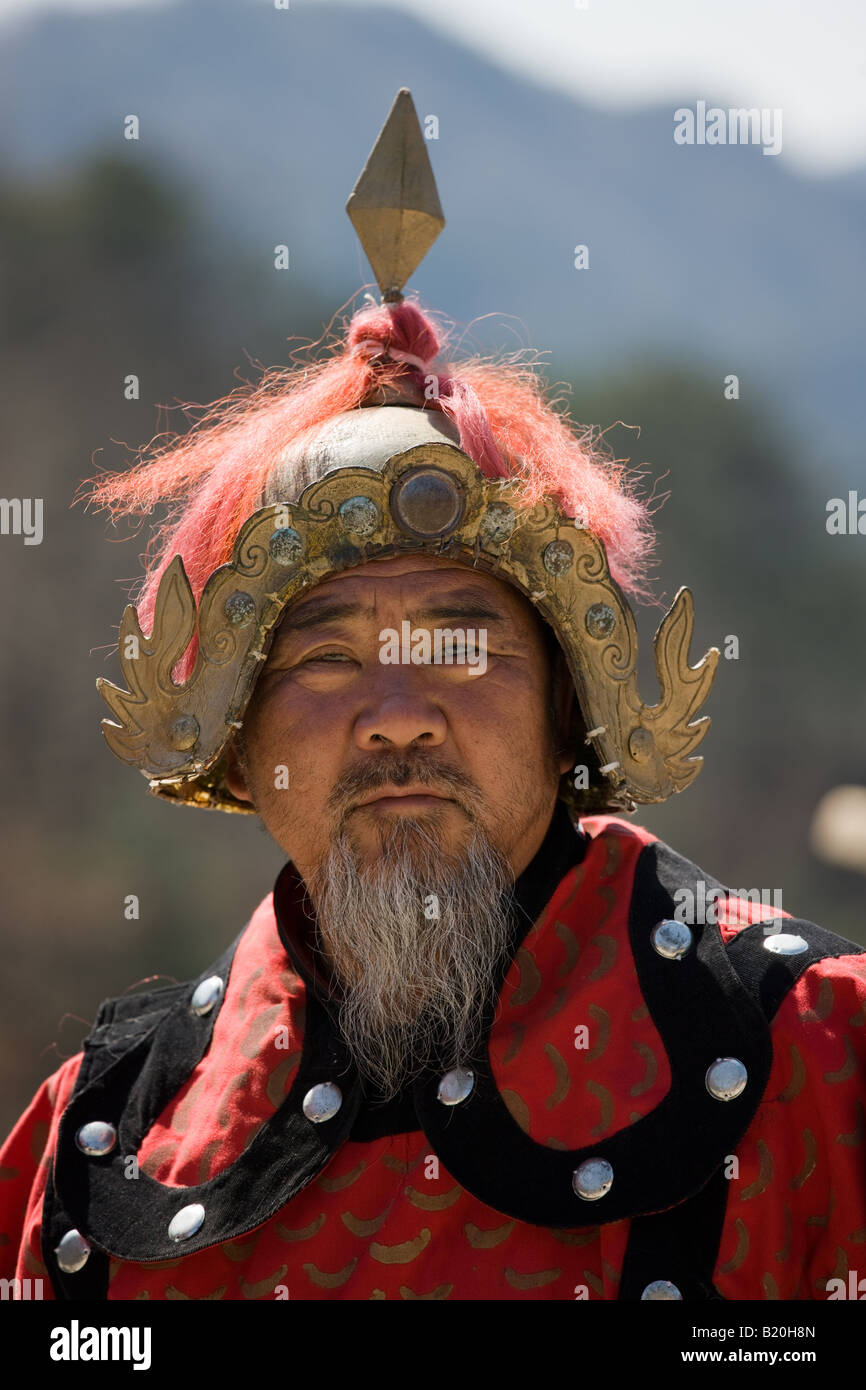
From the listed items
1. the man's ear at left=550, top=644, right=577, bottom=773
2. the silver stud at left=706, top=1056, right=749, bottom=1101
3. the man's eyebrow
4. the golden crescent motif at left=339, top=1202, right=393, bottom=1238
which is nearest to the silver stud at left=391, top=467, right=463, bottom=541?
the man's eyebrow

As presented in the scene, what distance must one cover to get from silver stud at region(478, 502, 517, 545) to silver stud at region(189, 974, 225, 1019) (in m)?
1.08

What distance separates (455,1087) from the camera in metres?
2.42

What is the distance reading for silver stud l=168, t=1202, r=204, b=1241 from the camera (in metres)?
2.44

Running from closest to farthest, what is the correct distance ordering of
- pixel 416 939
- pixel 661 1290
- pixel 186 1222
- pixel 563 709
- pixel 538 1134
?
pixel 661 1290, pixel 538 1134, pixel 186 1222, pixel 416 939, pixel 563 709

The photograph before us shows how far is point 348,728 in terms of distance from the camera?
257 cm

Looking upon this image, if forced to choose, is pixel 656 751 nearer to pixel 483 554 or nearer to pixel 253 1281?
pixel 483 554

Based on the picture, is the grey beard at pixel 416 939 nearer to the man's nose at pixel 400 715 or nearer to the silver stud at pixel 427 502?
the man's nose at pixel 400 715

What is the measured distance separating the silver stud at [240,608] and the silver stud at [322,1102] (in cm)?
86

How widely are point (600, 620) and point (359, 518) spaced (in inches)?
19.3

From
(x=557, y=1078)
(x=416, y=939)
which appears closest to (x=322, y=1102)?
(x=416, y=939)

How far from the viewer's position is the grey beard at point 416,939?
8.32 ft

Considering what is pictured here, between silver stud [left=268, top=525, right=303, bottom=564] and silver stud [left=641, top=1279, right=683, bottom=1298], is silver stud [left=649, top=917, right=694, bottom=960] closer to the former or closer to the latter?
silver stud [left=641, top=1279, right=683, bottom=1298]

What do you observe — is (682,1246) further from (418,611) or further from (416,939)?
(418,611)

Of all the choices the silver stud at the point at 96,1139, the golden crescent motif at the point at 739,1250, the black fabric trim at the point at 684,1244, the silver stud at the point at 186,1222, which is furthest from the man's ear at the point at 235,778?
the golden crescent motif at the point at 739,1250
